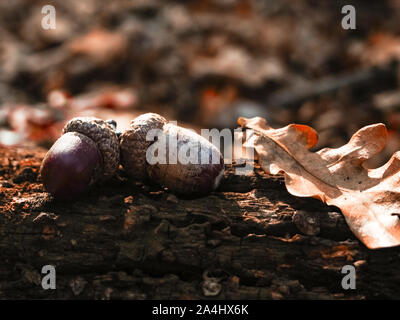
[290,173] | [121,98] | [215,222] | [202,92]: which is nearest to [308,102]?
[202,92]

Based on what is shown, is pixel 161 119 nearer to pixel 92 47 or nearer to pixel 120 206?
pixel 120 206

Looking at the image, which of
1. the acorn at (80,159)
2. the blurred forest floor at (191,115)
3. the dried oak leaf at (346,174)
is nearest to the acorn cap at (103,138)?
the acorn at (80,159)

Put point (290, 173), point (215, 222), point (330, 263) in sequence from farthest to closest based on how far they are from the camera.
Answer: point (290, 173), point (215, 222), point (330, 263)

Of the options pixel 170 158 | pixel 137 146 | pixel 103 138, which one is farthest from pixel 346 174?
pixel 103 138

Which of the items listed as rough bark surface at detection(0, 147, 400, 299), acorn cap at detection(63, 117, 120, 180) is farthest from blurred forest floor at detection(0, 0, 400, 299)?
acorn cap at detection(63, 117, 120, 180)

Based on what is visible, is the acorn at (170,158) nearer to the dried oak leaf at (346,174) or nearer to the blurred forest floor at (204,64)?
the dried oak leaf at (346,174)

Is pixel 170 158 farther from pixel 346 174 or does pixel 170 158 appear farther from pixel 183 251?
pixel 346 174

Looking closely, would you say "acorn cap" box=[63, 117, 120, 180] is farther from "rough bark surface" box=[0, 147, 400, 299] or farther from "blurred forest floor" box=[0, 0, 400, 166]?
"blurred forest floor" box=[0, 0, 400, 166]
